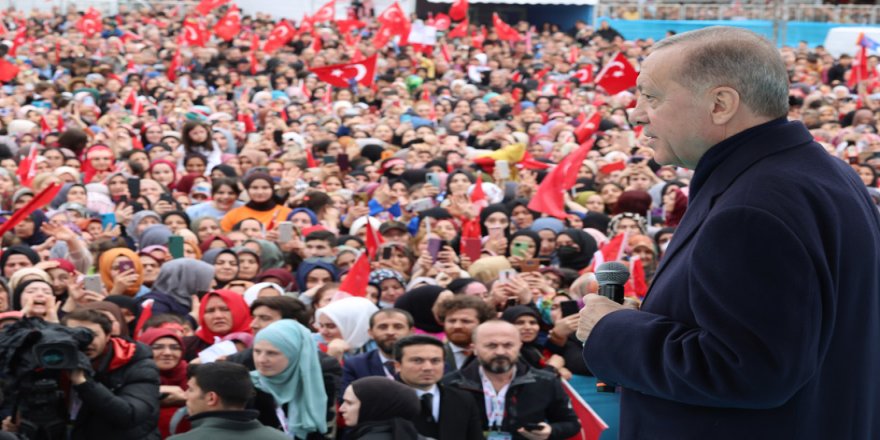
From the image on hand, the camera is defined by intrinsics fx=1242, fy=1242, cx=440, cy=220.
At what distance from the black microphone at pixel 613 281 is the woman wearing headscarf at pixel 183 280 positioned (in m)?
5.05

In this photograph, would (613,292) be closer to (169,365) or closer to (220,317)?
(169,365)

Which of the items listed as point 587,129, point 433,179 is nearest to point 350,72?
point 587,129

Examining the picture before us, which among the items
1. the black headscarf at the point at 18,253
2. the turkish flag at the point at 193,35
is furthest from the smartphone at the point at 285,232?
the turkish flag at the point at 193,35

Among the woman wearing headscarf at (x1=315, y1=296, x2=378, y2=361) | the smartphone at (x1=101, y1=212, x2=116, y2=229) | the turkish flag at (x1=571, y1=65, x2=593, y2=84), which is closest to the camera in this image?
the woman wearing headscarf at (x1=315, y1=296, x2=378, y2=361)

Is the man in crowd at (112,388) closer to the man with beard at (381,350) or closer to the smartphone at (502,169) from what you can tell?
the man with beard at (381,350)

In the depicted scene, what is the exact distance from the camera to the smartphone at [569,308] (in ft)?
20.0

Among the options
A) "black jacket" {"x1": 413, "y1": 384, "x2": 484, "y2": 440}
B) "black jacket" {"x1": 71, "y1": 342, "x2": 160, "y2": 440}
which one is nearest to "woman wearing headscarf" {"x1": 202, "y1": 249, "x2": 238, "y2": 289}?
"black jacket" {"x1": 71, "y1": 342, "x2": 160, "y2": 440}

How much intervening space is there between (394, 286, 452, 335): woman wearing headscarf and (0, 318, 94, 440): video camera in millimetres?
2137

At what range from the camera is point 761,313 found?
1584 mm

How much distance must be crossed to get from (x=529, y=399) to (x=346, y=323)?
1.09 meters

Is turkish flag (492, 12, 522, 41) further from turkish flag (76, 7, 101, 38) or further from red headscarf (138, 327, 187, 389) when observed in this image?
red headscarf (138, 327, 187, 389)

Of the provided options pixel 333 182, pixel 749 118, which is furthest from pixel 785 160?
pixel 333 182

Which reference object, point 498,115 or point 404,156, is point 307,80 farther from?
point 404,156

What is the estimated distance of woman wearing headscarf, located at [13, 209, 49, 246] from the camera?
8.07m
